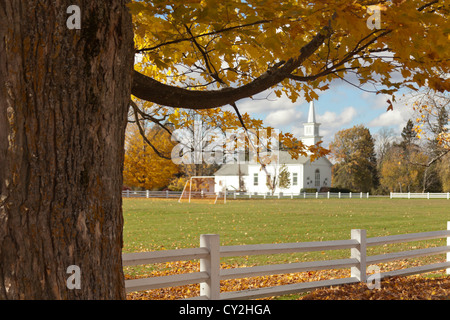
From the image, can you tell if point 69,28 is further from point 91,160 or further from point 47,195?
point 47,195

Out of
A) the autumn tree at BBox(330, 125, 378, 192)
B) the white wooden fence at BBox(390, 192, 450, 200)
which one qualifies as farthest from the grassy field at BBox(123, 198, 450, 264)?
the autumn tree at BBox(330, 125, 378, 192)

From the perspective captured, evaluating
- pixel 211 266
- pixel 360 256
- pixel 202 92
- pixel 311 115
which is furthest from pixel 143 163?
pixel 202 92

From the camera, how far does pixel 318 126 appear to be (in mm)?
71375

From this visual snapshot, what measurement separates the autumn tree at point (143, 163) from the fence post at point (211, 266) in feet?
112

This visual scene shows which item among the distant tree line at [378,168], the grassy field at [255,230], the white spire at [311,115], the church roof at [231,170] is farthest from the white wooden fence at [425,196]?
the grassy field at [255,230]

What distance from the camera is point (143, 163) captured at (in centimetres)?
4462

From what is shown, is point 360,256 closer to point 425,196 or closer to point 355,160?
point 425,196

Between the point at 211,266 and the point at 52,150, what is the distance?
3541 millimetres

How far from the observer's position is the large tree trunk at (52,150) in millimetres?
3105

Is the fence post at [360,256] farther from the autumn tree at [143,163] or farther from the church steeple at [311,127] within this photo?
the church steeple at [311,127]

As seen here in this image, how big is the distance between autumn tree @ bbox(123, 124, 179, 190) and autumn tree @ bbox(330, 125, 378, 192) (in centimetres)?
2721

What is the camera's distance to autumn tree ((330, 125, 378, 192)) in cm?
6594
